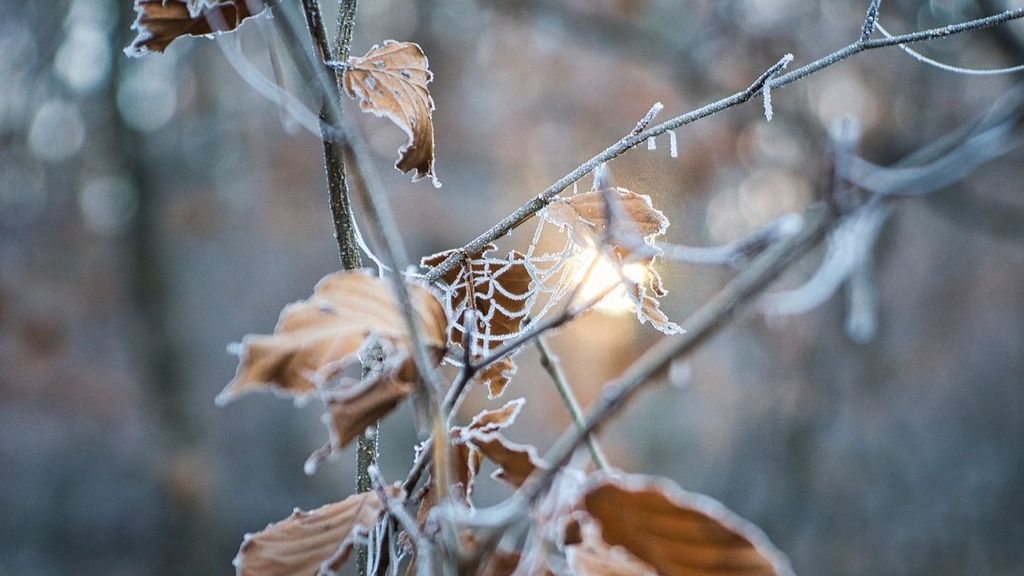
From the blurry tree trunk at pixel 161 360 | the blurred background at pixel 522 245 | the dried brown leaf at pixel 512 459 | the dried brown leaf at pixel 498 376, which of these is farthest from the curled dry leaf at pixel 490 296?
the blurry tree trunk at pixel 161 360

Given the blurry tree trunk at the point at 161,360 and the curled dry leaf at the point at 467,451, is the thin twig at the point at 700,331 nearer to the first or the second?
the curled dry leaf at the point at 467,451

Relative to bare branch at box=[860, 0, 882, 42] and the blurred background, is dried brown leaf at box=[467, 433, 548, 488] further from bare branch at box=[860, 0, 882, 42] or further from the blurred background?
the blurred background

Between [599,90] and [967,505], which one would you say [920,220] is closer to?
[967,505]

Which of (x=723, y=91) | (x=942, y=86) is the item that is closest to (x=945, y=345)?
(x=942, y=86)

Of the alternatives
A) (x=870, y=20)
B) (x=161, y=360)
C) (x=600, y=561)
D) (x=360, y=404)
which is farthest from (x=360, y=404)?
(x=161, y=360)

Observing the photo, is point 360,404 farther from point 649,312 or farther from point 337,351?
point 649,312
